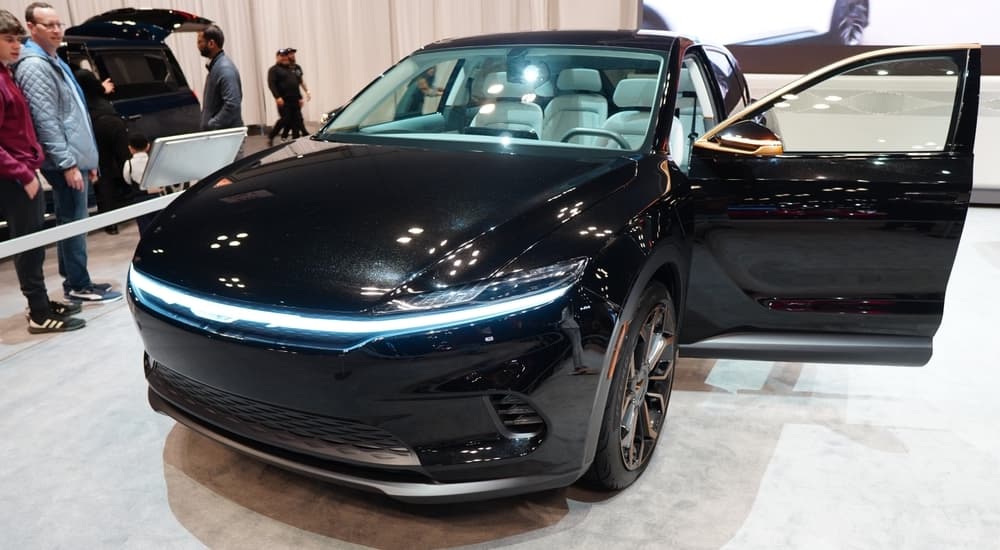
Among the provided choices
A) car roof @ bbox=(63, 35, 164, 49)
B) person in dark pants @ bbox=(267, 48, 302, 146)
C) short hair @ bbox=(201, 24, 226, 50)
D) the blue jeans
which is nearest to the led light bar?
the blue jeans

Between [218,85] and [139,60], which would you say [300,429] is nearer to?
[218,85]

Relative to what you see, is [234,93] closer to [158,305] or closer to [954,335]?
[158,305]

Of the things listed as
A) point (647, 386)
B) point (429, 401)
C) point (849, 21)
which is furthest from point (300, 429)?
point (849, 21)

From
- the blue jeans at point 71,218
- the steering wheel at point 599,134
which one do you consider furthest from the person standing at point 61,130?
the steering wheel at point 599,134

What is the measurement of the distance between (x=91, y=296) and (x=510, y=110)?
252cm

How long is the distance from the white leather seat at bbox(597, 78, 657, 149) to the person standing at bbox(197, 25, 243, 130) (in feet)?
10.6

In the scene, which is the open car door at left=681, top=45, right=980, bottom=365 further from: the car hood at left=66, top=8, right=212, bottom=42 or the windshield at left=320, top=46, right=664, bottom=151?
the car hood at left=66, top=8, right=212, bottom=42

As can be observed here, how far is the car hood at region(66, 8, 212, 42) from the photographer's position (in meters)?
5.09

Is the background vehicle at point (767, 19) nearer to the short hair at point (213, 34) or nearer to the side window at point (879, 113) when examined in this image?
the side window at point (879, 113)

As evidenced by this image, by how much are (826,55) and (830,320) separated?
506 centimetres

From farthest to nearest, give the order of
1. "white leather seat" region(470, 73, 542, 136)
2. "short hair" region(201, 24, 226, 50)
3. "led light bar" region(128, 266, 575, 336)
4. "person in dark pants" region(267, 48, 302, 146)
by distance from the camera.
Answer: "person in dark pants" region(267, 48, 302, 146) → "short hair" region(201, 24, 226, 50) → "white leather seat" region(470, 73, 542, 136) → "led light bar" region(128, 266, 575, 336)

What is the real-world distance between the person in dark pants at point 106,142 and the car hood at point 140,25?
0.58 metres

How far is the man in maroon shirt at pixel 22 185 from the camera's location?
3070 mm

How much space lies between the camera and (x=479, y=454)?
5.40 ft
